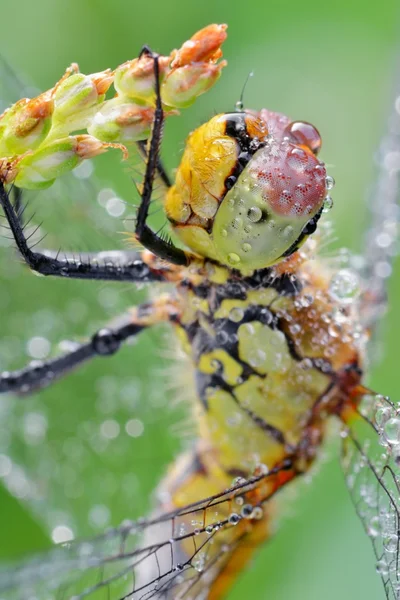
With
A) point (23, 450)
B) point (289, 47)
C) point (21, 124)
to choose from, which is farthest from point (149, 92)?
point (289, 47)

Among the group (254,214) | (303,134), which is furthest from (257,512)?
(303,134)

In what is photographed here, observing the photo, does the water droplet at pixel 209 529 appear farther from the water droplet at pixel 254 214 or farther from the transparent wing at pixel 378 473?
the water droplet at pixel 254 214

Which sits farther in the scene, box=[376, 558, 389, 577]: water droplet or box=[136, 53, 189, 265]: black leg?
box=[376, 558, 389, 577]: water droplet

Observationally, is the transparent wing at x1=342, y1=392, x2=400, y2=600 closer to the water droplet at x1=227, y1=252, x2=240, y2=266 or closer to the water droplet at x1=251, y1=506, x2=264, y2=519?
the water droplet at x1=251, y1=506, x2=264, y2=519

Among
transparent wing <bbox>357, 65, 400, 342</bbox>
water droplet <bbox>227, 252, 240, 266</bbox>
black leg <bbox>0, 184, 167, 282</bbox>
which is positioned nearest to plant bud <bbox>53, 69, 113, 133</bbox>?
black leg <bbox>0, 184, 167, 282</bbox>

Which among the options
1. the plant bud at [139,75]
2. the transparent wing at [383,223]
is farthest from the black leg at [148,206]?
the transparent wing at [383,223]

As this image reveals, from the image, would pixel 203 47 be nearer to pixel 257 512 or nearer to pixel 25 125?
pixel 25 125
